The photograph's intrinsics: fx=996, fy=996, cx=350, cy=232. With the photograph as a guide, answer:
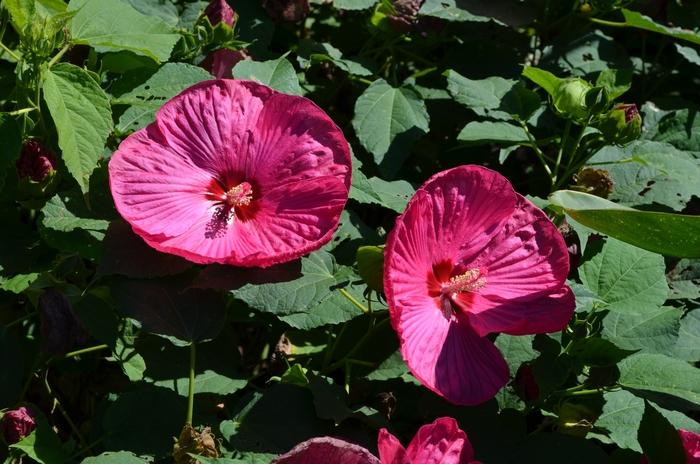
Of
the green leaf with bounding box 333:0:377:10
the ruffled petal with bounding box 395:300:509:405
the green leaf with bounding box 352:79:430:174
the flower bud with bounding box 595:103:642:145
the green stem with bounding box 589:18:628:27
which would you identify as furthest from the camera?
the green stem with bounding box 589:18:628:27

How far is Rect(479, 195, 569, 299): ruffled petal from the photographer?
4.35ft

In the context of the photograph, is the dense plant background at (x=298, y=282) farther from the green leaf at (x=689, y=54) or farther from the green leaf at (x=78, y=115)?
the green leaf at (x=689, y=54)

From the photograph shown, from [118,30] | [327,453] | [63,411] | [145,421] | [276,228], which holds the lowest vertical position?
[63,411]

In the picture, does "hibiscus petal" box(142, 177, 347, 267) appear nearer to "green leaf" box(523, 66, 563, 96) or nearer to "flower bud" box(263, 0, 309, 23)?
"green leaf" box(523, 66, 563, 96)

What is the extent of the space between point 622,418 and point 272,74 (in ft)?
2.33

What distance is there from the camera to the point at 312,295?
1.23 metres

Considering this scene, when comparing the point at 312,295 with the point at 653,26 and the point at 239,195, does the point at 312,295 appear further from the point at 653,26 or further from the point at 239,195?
the point at 653,26

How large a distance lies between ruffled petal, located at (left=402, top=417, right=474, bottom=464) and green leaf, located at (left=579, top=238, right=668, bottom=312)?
0.39 m

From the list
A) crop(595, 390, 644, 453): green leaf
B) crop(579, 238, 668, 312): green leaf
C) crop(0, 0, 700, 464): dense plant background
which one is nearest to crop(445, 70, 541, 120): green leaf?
crop(0, 0, 700, 464): dense plant background

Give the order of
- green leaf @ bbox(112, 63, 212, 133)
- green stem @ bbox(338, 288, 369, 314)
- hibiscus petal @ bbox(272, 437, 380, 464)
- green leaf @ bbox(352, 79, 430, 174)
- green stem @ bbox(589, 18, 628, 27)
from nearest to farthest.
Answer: hibiscus petal @ bbox(272, 437, 380, 464) → green stem @ bbox(338, 288, 369, 314) → green leaf @ bbox(112, 63, 212, 133) → green leaf @ bbox(352, 79, 430, 174) → green stem @ bbox(589, 18, 628, 27)

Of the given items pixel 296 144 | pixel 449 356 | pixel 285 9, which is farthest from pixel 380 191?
pixel 285 9

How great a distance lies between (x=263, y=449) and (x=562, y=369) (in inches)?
17.2

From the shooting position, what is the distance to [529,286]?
4.34 feet

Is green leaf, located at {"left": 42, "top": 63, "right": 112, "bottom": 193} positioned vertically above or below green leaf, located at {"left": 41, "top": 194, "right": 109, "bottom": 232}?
above
